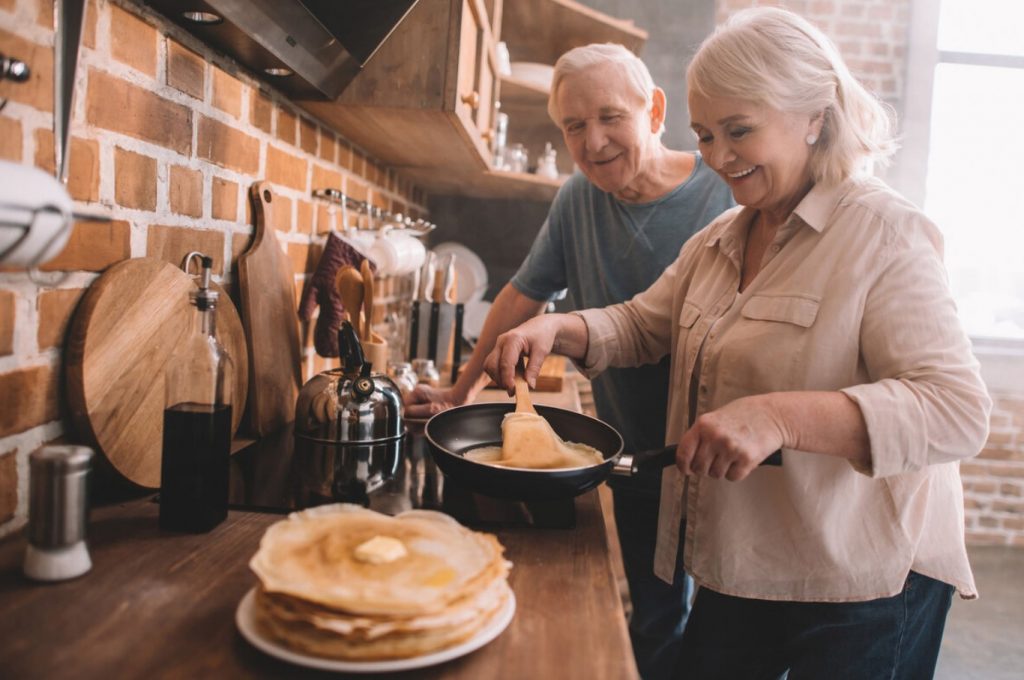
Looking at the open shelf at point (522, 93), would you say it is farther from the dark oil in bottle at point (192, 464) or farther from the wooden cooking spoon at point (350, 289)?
the dark oil in bottle at point (192, 464)

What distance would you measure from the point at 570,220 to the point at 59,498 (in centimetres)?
143

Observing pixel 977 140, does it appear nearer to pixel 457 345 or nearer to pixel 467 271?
pixel 467 271

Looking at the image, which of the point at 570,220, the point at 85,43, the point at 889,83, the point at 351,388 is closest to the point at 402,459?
the point at 351,388

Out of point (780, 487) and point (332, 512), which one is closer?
point (332, 512)

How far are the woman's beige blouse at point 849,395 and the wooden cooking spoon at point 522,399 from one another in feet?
0.91

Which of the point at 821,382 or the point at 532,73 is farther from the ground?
the point at 532,73

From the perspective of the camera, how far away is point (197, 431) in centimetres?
87

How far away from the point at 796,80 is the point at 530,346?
22.8 inches

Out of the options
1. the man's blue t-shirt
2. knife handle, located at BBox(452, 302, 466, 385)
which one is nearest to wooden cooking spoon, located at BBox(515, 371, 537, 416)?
the man's blue t-shirt

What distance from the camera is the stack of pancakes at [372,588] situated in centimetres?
62

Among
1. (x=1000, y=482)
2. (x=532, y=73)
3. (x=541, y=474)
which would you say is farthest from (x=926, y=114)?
(x=541, y=474)

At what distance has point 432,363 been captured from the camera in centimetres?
221

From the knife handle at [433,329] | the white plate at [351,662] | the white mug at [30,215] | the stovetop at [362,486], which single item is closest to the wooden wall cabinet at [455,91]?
the knife handle at [433,329]

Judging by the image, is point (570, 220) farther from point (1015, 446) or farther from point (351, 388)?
point (1015, 446)
